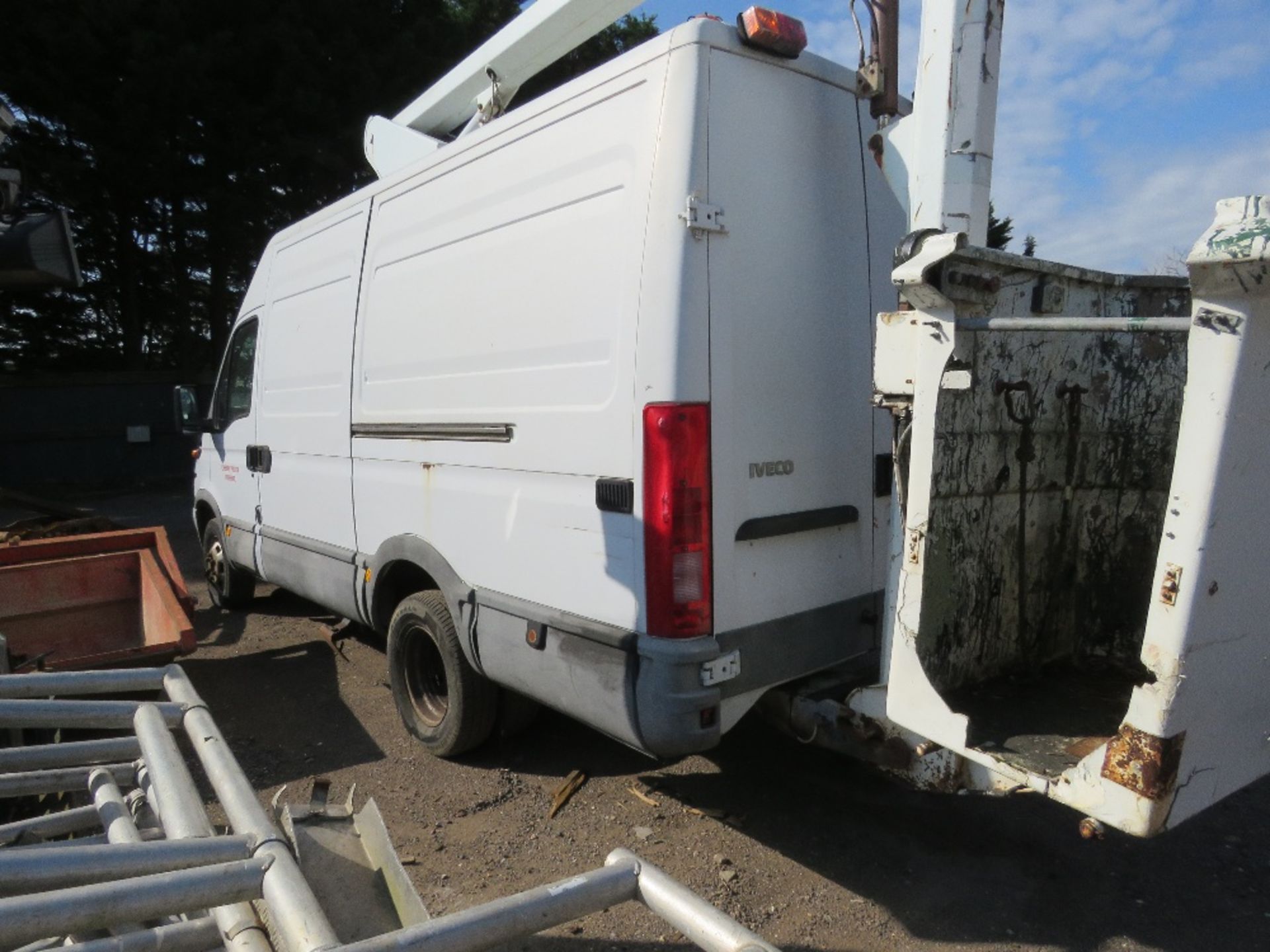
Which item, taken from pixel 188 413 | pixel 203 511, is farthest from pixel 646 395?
pixel 203 511

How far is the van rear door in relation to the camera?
2.74m

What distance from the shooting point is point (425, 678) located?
13.5ft

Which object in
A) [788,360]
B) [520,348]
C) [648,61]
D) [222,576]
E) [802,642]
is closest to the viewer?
[648,61]

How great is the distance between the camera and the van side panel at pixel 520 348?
111 inches

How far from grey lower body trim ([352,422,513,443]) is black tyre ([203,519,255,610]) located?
276cm

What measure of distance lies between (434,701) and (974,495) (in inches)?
101

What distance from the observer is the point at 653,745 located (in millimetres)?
2725

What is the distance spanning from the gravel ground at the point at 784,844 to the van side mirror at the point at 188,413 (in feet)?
8.30

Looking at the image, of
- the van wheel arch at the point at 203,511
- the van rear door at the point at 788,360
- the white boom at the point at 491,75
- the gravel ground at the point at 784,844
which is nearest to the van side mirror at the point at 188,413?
the van wheel arch at the point at 203,511

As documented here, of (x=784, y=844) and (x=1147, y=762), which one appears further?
(x=784, y=844)

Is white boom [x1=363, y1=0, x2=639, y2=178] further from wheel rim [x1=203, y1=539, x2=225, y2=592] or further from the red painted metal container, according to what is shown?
wheel rim [x1=203, y1=539, x2=225, y2=592]

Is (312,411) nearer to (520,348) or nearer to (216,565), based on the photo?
(520,348)

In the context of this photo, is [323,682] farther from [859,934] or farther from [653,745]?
[859,934]

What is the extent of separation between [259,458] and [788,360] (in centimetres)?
386
